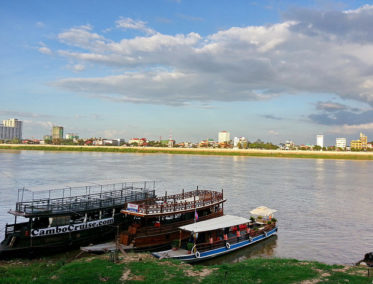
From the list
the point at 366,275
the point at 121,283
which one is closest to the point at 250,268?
the point at 366,275

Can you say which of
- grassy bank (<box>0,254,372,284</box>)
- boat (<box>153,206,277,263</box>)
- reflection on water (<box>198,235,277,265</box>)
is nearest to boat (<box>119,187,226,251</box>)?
boat (<box>153,206,277,263</box>)

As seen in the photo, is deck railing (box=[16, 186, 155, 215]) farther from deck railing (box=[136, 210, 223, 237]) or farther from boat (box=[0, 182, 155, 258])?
deck railing (box=[136, 210, 223, 237])

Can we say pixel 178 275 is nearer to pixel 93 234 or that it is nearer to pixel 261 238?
pixel 93 234

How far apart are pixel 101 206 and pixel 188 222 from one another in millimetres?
A: 6466

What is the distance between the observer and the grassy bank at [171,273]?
14.1 m

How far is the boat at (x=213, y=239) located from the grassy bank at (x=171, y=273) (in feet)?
9.00

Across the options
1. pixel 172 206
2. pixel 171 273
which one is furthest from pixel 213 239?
pixel 171 273

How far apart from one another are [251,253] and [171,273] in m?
10.4

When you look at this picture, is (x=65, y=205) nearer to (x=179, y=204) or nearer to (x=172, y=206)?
(x=172, y=206)

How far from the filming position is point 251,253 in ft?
77.6

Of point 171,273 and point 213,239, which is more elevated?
point 171,273

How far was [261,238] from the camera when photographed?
2600 centimetres

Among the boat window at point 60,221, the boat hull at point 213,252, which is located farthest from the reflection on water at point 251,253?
the boat window at point 60,221

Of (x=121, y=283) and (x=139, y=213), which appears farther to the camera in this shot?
(x=139, y=213)
